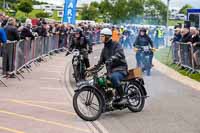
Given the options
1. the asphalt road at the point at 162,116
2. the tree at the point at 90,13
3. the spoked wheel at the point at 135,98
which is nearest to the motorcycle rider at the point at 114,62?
the spoked wheel at the point at 135,98

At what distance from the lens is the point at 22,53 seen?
60.4ft

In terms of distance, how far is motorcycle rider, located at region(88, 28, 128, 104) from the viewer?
11344 mm

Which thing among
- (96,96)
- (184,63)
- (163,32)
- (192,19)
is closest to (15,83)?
(96,96)

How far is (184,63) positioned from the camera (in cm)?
2298

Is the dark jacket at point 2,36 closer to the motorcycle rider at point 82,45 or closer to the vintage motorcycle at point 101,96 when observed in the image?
the motorcycle rider at point 82,45

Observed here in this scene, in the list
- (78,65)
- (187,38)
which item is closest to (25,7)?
(187,38)

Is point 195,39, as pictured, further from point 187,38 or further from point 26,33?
point 26,33

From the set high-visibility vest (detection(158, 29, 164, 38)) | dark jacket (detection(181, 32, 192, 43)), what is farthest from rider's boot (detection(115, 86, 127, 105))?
high-visibility vest (detection(158, 29, 164, 38))

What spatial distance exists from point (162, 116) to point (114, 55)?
1.58m

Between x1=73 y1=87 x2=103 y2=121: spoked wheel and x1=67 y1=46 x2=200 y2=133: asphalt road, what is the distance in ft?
0.64

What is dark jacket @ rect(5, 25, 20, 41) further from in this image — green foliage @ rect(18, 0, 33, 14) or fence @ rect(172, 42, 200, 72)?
green foliage @ rect(18, 0, 33, 14)

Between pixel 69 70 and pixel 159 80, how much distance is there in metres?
4.40

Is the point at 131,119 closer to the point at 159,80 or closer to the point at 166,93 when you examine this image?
the point at 166,93

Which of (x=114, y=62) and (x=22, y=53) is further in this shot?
(x=22, y=53)
